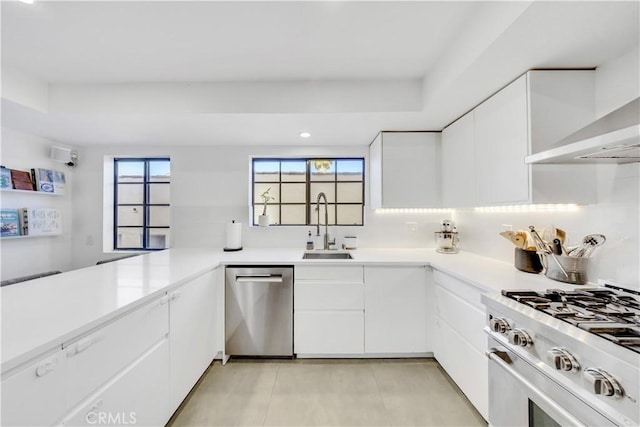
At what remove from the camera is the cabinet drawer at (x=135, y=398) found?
1.00 meters

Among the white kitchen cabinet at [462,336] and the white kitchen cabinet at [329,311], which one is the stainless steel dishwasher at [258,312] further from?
the white kitchen cabinet at [462,336]

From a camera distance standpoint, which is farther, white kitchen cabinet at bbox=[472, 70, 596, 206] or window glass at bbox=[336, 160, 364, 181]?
window glass at bbox=[336, 160, 364, 181]

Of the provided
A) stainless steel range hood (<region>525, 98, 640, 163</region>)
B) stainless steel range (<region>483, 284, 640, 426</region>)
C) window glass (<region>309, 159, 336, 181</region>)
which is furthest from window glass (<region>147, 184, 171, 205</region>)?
stainless steel range hood (<region>525, 98, 640, 163</region>)

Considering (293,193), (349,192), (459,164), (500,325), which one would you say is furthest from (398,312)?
(293,193)

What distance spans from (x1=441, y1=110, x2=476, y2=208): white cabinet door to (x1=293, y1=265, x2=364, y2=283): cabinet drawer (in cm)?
103

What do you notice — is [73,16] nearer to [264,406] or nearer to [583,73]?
[264,406]

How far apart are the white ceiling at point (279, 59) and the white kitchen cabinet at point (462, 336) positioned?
131cm

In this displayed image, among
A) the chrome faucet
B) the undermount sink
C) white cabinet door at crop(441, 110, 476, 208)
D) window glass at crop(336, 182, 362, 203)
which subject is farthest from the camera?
window glass at crop(336, 182, 362, 203)

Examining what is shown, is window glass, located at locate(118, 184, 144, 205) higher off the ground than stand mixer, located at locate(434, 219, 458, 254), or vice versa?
window glass, located at locate(118, 184, 144, 205)

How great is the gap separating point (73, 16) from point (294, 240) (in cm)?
233

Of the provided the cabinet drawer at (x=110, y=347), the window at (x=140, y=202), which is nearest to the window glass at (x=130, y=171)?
the window at (x=140, y=202)

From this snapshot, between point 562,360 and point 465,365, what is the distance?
0.98m

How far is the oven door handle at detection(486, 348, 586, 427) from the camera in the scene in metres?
0.84

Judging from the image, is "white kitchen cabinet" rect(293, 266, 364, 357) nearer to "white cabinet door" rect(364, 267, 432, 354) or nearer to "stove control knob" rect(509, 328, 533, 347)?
"white cabinet door" rect(364, 267, 432, 354)
